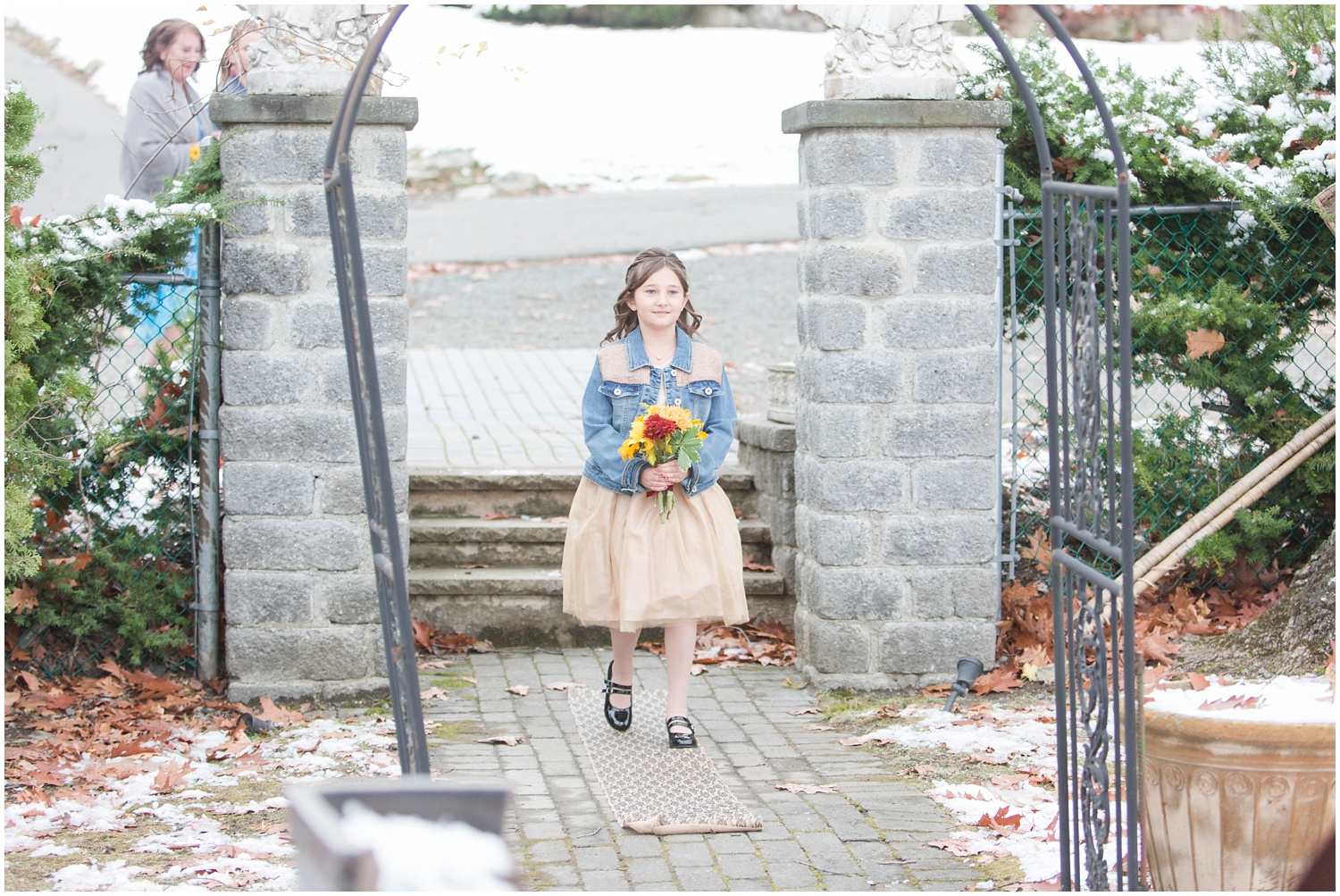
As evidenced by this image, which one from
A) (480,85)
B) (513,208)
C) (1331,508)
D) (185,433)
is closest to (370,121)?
(185,433)

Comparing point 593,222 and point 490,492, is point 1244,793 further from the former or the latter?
point 593,222

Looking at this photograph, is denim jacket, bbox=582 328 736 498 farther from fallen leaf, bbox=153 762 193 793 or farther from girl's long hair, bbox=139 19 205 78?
girl's long hair, bbox=139 19 205 78

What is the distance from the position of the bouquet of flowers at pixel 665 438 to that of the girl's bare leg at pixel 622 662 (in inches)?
26.5

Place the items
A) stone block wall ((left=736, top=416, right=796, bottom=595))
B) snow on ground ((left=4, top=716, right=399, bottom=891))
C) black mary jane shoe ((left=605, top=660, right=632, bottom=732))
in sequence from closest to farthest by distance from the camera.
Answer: snow on ground ((left=4, top=716, right=399, bottom=891)) → black mary jane shoe ((left=605, top=660, right=632, bottom=732)) → stone block wall ((left=736, top=416, right=796, bottom=595))

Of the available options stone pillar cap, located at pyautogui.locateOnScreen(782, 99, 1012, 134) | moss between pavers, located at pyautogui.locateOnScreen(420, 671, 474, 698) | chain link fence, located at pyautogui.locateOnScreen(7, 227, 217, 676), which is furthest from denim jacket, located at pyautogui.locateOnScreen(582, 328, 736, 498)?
chain link fence, located at pyautogui.locateOnScreen(7, 227, 217, 676)

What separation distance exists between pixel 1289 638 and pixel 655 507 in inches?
98.3

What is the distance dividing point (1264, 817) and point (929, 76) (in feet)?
11.0

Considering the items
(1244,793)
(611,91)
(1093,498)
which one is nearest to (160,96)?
(1093,498)

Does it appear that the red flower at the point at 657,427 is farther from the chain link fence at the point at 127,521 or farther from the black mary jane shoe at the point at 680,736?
the chain link fence at the point at 127,521

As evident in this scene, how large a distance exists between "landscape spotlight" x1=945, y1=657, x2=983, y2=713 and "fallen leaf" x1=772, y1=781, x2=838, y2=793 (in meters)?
1.00

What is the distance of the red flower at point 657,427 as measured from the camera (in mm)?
4742

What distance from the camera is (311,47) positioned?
17.5 feet

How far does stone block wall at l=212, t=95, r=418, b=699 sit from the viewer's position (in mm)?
5348

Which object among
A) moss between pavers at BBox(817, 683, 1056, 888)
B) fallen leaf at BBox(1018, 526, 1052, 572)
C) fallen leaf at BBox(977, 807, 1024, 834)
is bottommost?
moss between pavers at BBox(817, 683, 1056, 888)
